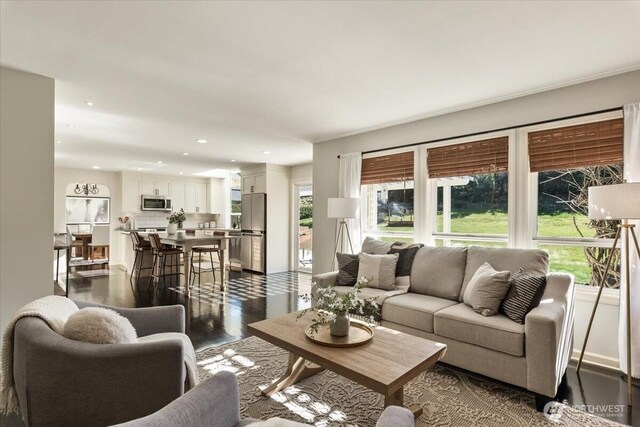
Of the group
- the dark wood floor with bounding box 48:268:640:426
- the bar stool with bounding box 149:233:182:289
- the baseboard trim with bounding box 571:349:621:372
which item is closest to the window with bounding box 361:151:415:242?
the dark wood floor with bounding box 48:268:640:426

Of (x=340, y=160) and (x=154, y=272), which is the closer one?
(x=340, y=160)

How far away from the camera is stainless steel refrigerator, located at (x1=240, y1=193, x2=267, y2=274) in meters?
7.53

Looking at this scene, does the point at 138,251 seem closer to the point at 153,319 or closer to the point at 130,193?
the point at 130,193

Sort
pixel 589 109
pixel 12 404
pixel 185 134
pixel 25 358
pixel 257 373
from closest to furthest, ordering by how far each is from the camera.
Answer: pixel 25 358, pixel 12 404, pixel 257 373, pixel 589 109, pixel 185 134

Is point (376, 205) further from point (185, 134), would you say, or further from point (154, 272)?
point (154, 272)

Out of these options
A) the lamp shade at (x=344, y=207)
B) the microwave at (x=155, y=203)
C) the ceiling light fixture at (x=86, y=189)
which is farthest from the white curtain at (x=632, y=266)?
the ceiling light fixture at (x=86, y=189)

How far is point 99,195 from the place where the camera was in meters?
8.98

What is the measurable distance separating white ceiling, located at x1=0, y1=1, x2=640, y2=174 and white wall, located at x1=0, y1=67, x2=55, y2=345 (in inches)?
9.1

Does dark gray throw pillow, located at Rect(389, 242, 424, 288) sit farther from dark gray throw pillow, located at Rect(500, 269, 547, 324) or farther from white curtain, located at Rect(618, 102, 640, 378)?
white curtain, located at Rect(618, 102, 640, 378)

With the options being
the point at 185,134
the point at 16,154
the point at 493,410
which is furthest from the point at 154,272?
the point at 493,410

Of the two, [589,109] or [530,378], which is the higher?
[589,109]

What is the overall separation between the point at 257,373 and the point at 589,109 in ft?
12.2

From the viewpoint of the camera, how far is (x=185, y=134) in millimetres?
5016

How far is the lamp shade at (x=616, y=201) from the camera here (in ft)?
7.59
